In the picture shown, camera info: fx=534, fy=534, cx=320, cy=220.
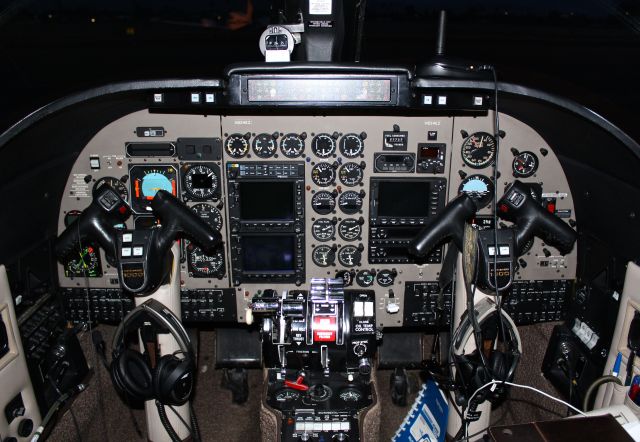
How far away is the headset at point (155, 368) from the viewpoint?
293 centimetres

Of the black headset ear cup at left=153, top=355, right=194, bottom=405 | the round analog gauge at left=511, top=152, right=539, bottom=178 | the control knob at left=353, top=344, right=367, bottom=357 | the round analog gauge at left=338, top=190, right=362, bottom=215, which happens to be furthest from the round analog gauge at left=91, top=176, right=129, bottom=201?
the round analog gauge at left=511, top=152, right=539, bottom=178

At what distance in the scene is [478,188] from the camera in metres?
3.55

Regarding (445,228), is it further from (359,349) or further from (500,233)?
(359,349)

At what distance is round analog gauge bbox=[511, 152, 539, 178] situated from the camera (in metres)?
3.48

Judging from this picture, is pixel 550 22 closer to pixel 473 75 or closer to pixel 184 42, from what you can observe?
pixel 184 42

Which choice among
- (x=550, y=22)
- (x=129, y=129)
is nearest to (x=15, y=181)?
(x=129, y=129)

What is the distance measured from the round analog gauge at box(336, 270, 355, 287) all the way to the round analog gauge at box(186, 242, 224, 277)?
0.81 metres

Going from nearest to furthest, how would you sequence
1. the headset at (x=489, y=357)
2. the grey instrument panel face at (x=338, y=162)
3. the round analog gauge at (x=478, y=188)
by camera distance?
the headset at (x=489, y=357)
the grey instrument panel face at (x=338, y=162)
the round analog gauge at (x=478, y=188)

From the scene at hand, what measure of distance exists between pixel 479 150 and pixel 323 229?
45.4 inches

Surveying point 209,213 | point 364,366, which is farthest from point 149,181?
point 364,366

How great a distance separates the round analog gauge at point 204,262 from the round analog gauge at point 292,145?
81 centimetres

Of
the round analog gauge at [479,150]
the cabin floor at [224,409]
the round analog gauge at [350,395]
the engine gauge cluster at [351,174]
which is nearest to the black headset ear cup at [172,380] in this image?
the cabin floor at [224,409]

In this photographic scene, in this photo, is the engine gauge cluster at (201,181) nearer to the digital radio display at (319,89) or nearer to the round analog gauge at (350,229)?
the digital radio display at (319,89)

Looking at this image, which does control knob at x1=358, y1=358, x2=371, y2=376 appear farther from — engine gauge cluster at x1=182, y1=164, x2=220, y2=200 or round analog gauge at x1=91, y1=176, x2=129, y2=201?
round analog gauge at x1=91, y1=176, x2=129, y2=201
